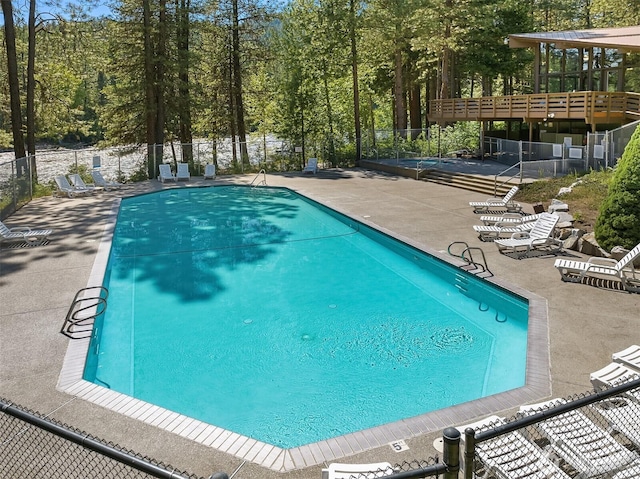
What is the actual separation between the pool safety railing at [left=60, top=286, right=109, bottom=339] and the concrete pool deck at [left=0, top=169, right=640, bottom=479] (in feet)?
0.49

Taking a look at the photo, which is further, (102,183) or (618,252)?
(102,183)

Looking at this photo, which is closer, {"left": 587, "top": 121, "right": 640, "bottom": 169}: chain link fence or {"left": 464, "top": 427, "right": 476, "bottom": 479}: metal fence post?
{"left": 464, "top": 427, "right": 476, "bottom": 479}: metal fence post

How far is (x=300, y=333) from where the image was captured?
8391 millimetres

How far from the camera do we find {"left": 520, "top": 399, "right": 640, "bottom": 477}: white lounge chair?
3947 mm

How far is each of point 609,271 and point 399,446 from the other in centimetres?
570

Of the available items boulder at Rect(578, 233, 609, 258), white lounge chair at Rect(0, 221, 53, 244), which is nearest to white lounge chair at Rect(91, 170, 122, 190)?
white lounge chair at Rect(0, 221, 53, 244)

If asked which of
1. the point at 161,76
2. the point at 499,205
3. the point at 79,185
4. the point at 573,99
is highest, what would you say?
the point at 161,76

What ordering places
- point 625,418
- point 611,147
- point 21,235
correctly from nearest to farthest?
point 625,418, point 21,235, point 611,147

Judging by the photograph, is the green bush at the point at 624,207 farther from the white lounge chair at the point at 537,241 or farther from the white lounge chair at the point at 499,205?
the white lounge chair at the point at 499,205

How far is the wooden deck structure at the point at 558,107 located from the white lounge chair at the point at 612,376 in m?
16.8

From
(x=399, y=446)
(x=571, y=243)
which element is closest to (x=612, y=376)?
(x=399, y=446)

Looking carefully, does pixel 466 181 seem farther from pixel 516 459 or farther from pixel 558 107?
pixel 516 459

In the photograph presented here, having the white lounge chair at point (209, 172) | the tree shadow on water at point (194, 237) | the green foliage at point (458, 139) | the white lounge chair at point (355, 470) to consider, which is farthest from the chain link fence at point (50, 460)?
the green foliage at point (458, 139)

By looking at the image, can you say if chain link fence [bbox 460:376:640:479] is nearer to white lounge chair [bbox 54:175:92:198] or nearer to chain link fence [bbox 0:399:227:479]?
chain link fence [bbox 0:399:227:479]
